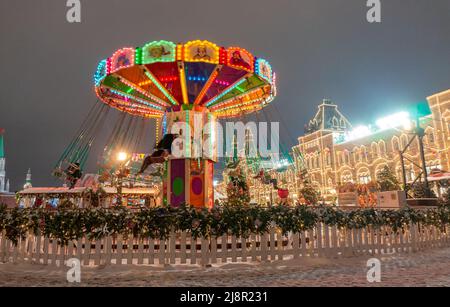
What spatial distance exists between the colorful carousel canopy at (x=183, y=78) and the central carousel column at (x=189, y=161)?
2.37ft

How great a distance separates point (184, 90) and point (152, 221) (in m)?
8.26

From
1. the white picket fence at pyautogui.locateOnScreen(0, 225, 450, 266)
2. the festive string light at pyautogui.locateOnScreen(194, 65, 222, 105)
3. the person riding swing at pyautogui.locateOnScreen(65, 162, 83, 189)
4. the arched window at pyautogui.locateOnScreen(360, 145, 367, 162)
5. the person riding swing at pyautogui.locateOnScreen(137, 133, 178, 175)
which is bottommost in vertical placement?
the white picket fence at pyautogui.locateOnScreen(0, 225, 450, 266)

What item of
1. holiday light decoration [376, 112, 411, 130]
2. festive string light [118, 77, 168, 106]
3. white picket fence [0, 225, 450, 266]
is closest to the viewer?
white picket fence [0, 225, 450, 266]

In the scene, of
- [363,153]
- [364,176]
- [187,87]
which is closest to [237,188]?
[187,87]

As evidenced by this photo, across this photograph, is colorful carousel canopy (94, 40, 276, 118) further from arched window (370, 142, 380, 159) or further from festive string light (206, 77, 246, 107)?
arched window (370, 142, 380, 159)

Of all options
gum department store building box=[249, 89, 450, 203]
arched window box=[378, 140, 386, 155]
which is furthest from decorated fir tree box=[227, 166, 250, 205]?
arched window box=[378, 140, 386, 155]

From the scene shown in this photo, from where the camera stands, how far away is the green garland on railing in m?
7.34

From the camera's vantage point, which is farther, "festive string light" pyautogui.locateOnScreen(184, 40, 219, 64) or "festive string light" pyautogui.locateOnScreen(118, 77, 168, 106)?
"festive string light" pyautogui.locateOnScreen(118, 77, 168, 106)

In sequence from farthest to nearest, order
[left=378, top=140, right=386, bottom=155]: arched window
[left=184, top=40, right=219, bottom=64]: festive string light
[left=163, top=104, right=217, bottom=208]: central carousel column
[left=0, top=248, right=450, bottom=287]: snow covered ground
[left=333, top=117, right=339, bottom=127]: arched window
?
[left=333, top=117, right=339, bottom=127]: arched window
[left=378, top=140, right=386, bottom=155]: arched window
[left=163, top=104, right=217, bottom=208]: central carousel column
[left=184, top=40, right=219, bottom=64]: festive string light
[left=0, top=248, right=450, bottom=287]: snow covered ground

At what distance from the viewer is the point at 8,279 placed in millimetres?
6172

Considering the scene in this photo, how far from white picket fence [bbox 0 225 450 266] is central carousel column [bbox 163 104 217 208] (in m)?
5.93

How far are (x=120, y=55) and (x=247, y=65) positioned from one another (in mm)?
5203

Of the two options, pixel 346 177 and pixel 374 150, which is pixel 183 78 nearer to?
pixel 374 150
